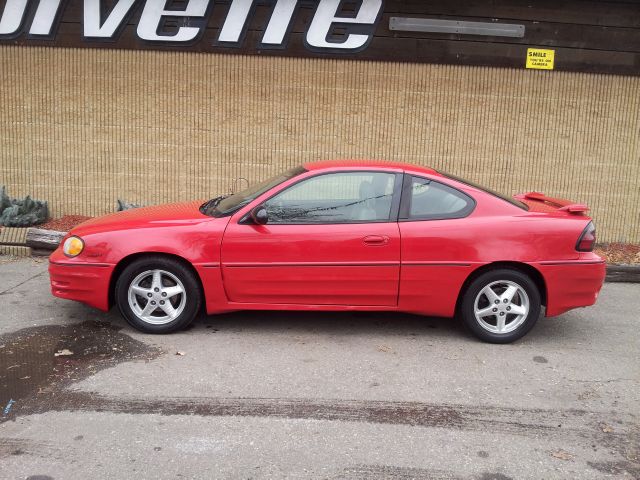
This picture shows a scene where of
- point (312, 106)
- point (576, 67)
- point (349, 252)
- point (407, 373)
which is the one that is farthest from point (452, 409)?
point (576, 67)

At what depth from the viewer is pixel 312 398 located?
4.22 metres

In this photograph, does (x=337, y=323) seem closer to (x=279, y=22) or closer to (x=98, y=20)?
(x=279, y=22)

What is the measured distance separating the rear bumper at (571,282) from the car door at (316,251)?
1.27 metres

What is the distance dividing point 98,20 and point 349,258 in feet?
19.1

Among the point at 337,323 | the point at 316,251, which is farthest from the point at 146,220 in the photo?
the point at 337,323

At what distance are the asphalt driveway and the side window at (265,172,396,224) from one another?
1025 millimetres

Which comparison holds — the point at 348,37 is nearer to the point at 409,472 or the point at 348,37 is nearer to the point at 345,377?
the point at 345,377

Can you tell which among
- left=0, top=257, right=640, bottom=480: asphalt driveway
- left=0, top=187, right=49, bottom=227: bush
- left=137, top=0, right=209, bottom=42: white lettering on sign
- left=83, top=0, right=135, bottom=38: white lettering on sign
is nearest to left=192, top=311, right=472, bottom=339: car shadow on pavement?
left=0, top=257, right=640, bottom=480: asphalt driveway

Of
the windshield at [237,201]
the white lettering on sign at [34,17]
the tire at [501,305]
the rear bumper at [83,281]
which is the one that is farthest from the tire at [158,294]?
the white lettering on sign at [34,17]

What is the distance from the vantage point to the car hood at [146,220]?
Result: 5236 millimetres

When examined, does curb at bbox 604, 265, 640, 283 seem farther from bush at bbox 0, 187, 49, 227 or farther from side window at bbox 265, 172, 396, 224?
bush at bbox 0, 187, 49, 227

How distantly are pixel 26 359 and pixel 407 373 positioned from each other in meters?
2.85

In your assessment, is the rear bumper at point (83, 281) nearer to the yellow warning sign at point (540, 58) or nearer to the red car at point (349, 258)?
the red car at point (349, 258)

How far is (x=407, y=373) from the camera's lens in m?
4.69
